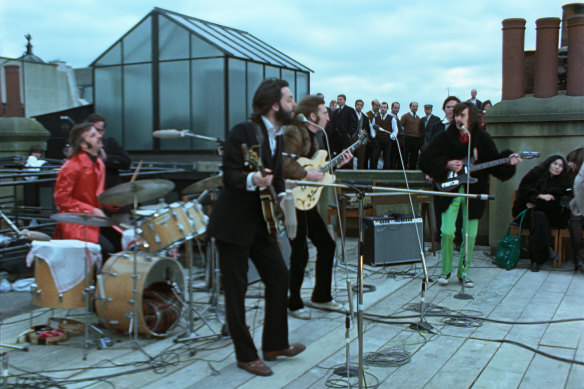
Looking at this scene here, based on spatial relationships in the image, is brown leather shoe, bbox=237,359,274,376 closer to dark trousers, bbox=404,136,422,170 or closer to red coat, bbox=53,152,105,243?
red coat, bbox=53,152,105,243

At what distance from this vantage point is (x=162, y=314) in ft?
16.9

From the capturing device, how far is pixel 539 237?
301 inches

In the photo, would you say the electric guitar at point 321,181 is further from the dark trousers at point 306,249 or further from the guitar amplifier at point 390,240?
the guitar amplifier at point 390,240

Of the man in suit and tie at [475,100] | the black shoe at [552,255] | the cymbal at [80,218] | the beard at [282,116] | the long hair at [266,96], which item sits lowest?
the black shoe at [552,255]

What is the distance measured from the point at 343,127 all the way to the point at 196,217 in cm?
833

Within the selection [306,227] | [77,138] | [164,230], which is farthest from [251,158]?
[77,138]

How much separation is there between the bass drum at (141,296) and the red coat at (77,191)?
55 cm

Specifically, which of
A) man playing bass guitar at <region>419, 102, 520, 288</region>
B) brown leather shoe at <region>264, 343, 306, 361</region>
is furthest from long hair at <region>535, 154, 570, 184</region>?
brown leather shoe at <region>264, 343, 306, 361</region>

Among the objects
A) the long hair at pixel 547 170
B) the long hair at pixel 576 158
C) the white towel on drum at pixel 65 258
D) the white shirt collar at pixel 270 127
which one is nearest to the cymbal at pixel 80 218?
the white towel on drum at pixel 65 258

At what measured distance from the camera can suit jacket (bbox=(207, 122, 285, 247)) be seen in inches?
161

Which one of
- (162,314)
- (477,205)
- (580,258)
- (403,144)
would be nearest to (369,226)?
(477,205)

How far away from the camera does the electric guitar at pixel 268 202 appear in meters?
3.97

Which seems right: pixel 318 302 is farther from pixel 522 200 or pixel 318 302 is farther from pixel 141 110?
pixel 141 110

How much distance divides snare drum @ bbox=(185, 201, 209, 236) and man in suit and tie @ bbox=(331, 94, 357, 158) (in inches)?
318
